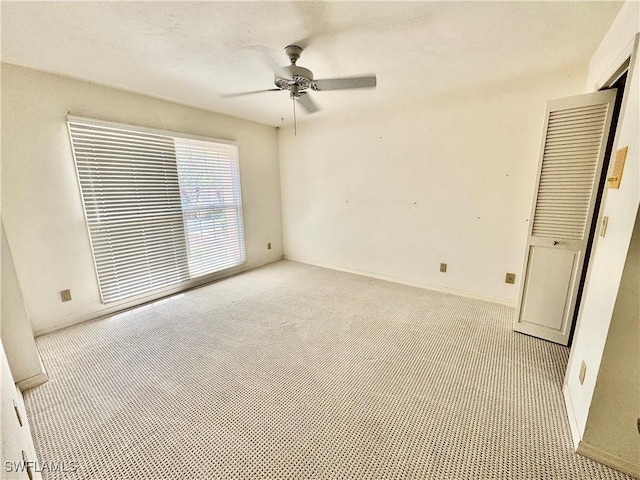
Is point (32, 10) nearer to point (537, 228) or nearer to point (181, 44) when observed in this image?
point (181, 44)

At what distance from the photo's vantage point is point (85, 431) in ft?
4.73

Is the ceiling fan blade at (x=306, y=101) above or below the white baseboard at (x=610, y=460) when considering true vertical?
above

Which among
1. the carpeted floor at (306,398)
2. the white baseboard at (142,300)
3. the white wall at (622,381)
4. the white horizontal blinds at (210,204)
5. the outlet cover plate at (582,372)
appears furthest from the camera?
the white horizontal blinds at (210,204)

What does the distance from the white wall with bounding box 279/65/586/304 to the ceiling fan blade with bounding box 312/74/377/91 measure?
1.27 meters

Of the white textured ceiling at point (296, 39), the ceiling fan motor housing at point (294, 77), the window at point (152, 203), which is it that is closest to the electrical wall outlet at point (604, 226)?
the white textured ceiling at point (296, 39)

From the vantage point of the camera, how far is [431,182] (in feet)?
10.3

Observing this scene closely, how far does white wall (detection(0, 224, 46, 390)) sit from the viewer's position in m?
1.62

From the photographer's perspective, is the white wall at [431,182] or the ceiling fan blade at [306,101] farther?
the white wall at [431,182]

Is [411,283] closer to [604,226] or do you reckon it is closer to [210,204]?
[604,226]

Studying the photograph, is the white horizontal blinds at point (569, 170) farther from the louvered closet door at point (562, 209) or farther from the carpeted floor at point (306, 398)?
the carpeted floor at point (306, 398)

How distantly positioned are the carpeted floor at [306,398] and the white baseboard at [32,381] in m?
0.06

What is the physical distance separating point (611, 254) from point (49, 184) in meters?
3.94

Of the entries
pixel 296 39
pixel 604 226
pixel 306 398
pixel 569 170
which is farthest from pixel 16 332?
pixel 569 170

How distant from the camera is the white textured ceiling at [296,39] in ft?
4.87
